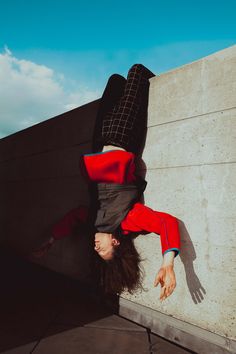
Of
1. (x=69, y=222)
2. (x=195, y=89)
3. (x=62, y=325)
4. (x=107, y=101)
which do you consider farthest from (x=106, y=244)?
(x=195, y=89)

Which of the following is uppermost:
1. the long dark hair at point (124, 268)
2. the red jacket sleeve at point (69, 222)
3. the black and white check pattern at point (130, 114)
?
the black and white check pattern at point (130, 114)

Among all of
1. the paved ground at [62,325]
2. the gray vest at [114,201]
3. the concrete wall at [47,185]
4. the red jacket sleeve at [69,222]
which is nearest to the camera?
the paved ground at [62,325]

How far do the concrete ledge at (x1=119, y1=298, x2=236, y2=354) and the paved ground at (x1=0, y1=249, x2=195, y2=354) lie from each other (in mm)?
67

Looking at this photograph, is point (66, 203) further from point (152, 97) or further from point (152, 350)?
point (152, 350)

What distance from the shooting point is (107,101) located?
2963mm

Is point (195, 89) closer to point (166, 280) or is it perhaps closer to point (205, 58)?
point (205, 58)

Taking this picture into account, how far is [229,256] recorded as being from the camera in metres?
2.08

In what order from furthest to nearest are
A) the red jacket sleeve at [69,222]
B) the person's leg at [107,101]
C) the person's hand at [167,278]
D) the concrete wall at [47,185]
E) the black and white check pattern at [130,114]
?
the concrete wall at [47,185]
the red jacket sleeve at [69,222]
the person's leg at [107,101]
the black and white check pattern at [130,114]
the person's hand at [167,278]

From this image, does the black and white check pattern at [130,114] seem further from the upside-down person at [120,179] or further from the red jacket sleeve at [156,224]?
the red jacket sleeve at [156,224]

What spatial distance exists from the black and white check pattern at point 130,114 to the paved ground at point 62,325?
6.00 ft

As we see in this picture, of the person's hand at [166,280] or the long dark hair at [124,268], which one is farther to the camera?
the long dark hair at [124,268]

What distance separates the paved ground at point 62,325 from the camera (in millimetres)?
2154

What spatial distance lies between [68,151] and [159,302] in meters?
2.43

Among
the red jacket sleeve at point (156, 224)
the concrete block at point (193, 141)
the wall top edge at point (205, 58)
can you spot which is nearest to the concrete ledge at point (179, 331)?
the red jacket sleeve at point (156, 224)
